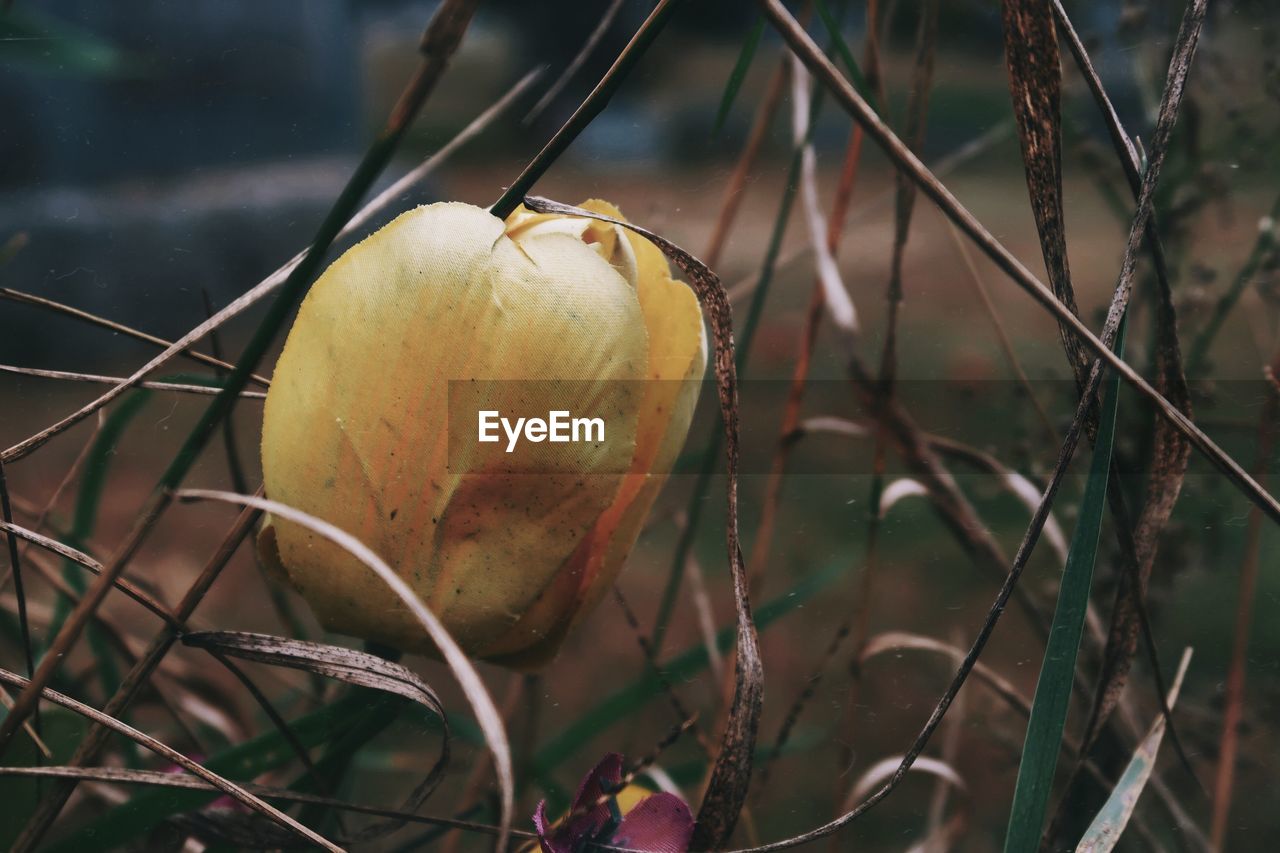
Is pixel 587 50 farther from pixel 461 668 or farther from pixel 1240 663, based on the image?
pixel 1240 663

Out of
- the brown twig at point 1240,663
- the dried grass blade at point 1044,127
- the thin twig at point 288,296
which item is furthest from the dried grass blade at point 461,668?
the brown twig at point 1240,663

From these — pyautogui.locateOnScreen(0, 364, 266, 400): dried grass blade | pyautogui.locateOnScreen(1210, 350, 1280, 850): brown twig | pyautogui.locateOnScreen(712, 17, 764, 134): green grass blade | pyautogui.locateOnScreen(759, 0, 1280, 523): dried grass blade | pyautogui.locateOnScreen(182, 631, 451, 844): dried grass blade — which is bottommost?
pyautogui.locateOnScreen(1210, 350, 1280, 850): brown twig

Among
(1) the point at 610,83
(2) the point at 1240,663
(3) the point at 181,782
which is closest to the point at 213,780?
(3) the point at 181,782

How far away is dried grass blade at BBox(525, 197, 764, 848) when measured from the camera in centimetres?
16

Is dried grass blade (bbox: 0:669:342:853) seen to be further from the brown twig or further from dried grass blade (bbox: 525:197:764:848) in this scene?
the brown twig

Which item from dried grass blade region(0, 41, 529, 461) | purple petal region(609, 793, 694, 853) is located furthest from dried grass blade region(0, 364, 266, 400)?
purple petal region(609, 793, 694, 853)

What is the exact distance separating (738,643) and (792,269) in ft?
0.92

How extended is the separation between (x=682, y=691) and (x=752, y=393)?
0.11 m

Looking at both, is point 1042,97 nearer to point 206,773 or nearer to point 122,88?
point 206,773

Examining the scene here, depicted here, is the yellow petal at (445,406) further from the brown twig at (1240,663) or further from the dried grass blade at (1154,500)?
the brown twig at (1240,663)

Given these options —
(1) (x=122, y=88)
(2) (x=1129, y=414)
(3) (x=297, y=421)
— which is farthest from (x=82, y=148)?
(2) (x=1129, y=414)

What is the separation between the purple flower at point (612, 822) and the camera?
17 cm

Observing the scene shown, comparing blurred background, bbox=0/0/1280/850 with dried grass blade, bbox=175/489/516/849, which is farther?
blurred background, bbox=0/0/1280/850

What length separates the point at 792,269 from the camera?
416 mm
